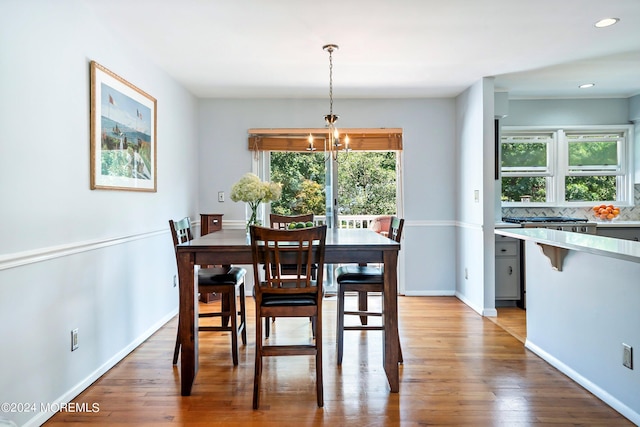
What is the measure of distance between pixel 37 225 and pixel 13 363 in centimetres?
64

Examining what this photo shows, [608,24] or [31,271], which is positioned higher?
[608,24]

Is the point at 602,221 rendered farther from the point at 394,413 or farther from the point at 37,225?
the point at 37,225

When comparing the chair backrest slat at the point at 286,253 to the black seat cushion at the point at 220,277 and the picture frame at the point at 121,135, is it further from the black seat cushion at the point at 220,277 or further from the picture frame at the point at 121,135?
the picture frame at the point at 121,135

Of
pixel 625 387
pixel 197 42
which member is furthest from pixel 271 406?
pixel 197 42

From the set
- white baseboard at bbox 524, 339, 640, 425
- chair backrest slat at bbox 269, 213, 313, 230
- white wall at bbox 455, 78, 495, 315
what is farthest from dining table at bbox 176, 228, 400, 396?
white wall at bbox 455, 78, 495, 315

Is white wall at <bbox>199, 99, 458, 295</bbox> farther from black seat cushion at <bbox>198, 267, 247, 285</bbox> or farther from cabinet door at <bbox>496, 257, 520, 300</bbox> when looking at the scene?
black seat cushion at <bbox>198, 267, 247, 285</bbox>

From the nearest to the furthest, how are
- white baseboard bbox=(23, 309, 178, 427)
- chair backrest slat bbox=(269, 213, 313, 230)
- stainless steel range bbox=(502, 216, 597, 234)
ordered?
white baseboard bbox=(23, 309, 178, 427)
chair backrest slat bbox=(269, 213, 313, 230)
stainless steel range bbox=(502, 216, 597, 234)

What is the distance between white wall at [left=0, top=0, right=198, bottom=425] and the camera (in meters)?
1.91

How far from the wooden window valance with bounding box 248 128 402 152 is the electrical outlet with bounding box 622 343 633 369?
10.4 ft

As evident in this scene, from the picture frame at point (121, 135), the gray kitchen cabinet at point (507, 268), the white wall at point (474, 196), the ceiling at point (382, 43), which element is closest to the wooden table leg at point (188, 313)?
the picture frame at point (121, 135)

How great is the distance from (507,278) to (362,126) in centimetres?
230

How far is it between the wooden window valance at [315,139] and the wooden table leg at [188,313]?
105 inches

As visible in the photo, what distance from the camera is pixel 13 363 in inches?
75.2

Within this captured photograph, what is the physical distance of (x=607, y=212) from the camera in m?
4.83
